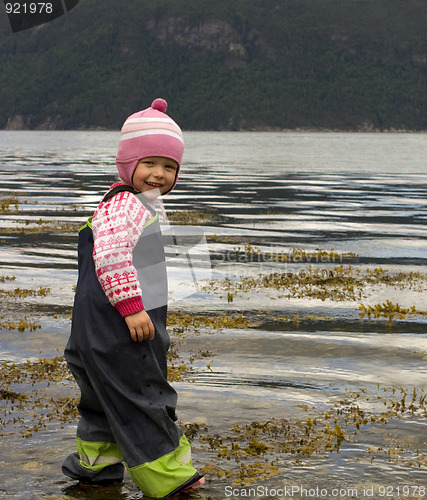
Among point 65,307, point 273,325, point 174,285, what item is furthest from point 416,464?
point 174,285

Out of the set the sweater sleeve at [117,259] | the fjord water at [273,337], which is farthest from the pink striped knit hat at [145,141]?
the fjord water at [273,337]

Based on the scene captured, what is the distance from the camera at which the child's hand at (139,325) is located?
13.1 feet

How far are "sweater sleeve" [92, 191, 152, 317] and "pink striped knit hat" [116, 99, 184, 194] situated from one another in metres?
0.32

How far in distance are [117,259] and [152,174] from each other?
0.58 metres

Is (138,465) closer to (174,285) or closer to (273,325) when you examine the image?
(273,325)

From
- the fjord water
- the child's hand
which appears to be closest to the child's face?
the child's hand

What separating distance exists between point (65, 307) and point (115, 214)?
228 inches

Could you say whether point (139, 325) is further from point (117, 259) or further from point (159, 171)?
point (159, 171)

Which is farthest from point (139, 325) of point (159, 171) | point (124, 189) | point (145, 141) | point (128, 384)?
point (145, 141)

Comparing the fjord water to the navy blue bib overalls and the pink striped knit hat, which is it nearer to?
the navy blue bib overalls

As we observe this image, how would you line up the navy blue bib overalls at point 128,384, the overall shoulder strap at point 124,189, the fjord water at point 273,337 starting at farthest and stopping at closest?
the fjord water at point 273,337, the overall shoulder strap at point 124,189, the navy blue bib overalls at point 128,384

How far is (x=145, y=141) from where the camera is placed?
13.9ft

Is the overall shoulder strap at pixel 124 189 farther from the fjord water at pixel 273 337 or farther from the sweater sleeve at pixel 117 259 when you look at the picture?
the fjord water at pixel 273 337

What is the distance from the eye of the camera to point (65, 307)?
9617mm
